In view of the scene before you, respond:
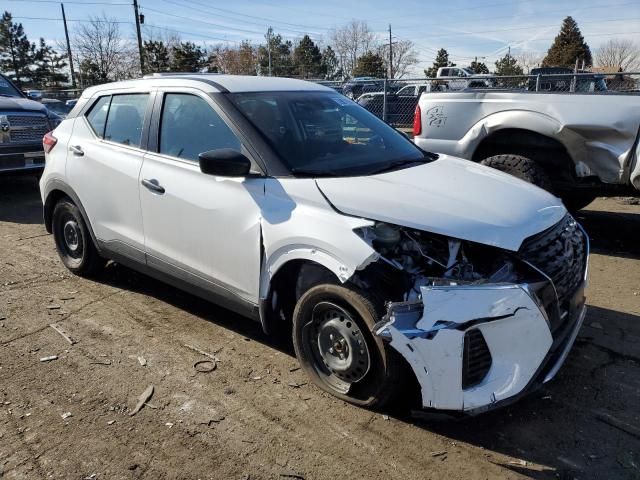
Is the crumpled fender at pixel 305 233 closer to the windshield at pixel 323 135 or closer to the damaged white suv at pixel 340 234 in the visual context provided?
the damaged white suv at pixel 340 234

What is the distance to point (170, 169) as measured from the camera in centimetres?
386

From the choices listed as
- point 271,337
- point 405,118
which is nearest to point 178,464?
point 271,337

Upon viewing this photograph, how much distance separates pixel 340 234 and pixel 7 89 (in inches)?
383

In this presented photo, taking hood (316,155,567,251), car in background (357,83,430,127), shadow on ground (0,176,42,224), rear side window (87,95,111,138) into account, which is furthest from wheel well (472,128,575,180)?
car in background (357,83,430,127)

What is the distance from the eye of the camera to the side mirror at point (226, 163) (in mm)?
3248

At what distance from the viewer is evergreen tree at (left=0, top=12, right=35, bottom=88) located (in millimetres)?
65625

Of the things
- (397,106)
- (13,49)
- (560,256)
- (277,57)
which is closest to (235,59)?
(277,57)

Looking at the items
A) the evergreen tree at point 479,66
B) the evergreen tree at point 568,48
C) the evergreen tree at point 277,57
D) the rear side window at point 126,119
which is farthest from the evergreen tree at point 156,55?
the rear side window at point 126,119

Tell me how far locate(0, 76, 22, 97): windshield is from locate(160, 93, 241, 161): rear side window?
7517mm

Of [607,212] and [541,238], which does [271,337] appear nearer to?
[541,238]

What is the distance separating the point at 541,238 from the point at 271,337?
79.4 inches

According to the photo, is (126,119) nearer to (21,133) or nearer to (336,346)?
(336,346)

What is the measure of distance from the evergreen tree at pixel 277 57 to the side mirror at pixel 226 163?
64.2m

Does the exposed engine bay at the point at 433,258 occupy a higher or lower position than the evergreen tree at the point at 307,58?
lower
